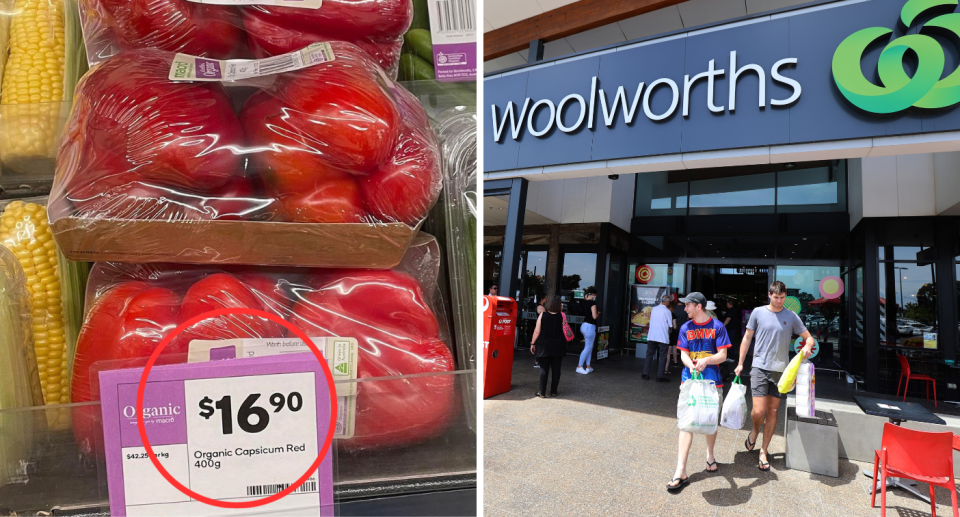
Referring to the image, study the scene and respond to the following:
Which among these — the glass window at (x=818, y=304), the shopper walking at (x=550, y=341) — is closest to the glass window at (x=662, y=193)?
the glass window at (x=818, y=304)

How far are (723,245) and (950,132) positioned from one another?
20.4ft

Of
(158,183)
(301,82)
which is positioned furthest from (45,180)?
(301,82)

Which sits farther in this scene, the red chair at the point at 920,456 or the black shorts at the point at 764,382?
the black shorts at the point at 764,382

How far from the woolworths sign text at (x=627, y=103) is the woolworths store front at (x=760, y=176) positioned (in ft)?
0.07

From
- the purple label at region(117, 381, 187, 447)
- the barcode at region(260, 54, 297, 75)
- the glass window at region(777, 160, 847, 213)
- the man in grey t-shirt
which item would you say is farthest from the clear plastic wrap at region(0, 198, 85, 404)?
the glass window at region(777, 160, 847, 213)

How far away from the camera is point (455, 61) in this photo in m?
0.81

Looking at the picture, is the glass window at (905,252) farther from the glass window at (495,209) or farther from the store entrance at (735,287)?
the glass window at (495,209)

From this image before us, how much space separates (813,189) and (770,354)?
730 centimetres

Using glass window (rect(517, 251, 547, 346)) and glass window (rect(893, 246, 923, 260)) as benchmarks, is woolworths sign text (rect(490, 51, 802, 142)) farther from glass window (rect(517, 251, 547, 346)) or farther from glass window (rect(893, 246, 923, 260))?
glass window (rect(517, 251, 547, 346))

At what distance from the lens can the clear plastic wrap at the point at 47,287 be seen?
24.7 inches

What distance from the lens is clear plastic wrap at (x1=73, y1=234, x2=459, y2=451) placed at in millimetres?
567

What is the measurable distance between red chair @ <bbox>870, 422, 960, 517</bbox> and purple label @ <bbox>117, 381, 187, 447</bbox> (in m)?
4.06

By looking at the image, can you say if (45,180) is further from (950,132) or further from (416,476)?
(950,132)

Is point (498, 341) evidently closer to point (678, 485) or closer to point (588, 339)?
point (588, 339)
